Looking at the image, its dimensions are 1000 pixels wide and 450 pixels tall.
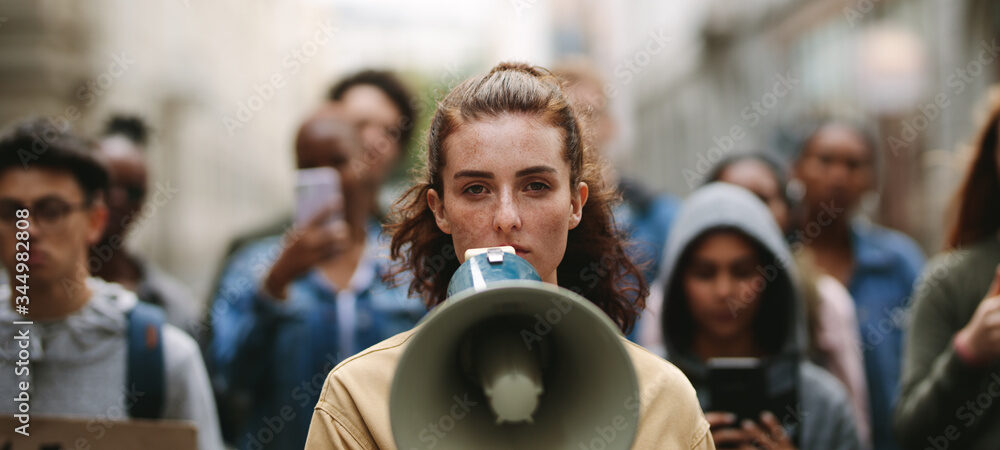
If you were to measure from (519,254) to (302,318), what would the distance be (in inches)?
82.4

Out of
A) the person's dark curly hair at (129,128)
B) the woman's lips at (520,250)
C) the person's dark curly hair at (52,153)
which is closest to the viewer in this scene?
the woman's lips at (520,250)

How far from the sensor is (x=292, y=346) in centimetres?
389

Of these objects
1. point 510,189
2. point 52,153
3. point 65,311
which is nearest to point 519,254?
point 510,189

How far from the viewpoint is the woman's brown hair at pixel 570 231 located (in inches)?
84.7

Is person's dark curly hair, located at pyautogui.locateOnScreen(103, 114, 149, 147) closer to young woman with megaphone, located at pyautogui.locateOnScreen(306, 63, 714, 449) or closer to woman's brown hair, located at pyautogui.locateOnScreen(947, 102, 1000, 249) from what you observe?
young woman with megaphone, located at pyautogui.locateOnScreen(306, 63, 714, 449)

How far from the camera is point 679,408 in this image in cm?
206

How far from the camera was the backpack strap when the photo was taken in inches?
118

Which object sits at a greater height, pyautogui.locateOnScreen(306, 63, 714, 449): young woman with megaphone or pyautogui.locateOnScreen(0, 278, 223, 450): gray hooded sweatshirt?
pyautogui.locateOnScreen(306, 63, 714, 449): young woman with megaphone

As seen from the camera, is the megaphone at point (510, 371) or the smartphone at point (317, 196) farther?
the smartphone at point (317, 196)

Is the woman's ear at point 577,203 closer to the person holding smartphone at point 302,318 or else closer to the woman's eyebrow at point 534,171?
the woman's eyebrow at point 534,171

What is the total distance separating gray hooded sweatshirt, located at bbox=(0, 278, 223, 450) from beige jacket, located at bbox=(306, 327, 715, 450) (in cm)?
112

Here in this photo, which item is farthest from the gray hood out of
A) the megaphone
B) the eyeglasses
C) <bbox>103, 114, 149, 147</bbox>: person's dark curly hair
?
<bbox>103, 114, 149, 147</bbox>: person's dark curly hair

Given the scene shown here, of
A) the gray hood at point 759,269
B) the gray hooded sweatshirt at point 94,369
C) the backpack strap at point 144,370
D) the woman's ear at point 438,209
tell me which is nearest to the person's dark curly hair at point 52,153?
the gray hooded sweatshirt at point 94,369

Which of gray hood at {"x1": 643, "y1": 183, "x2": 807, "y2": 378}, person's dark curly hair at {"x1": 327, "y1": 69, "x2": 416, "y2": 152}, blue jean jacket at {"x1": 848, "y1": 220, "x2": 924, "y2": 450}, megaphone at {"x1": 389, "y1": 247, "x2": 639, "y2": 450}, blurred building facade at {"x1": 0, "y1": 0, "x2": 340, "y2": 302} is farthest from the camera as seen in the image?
blurred building facade at {"x1": 0, "y1": 0, "x2": 340, "y2": 302}
